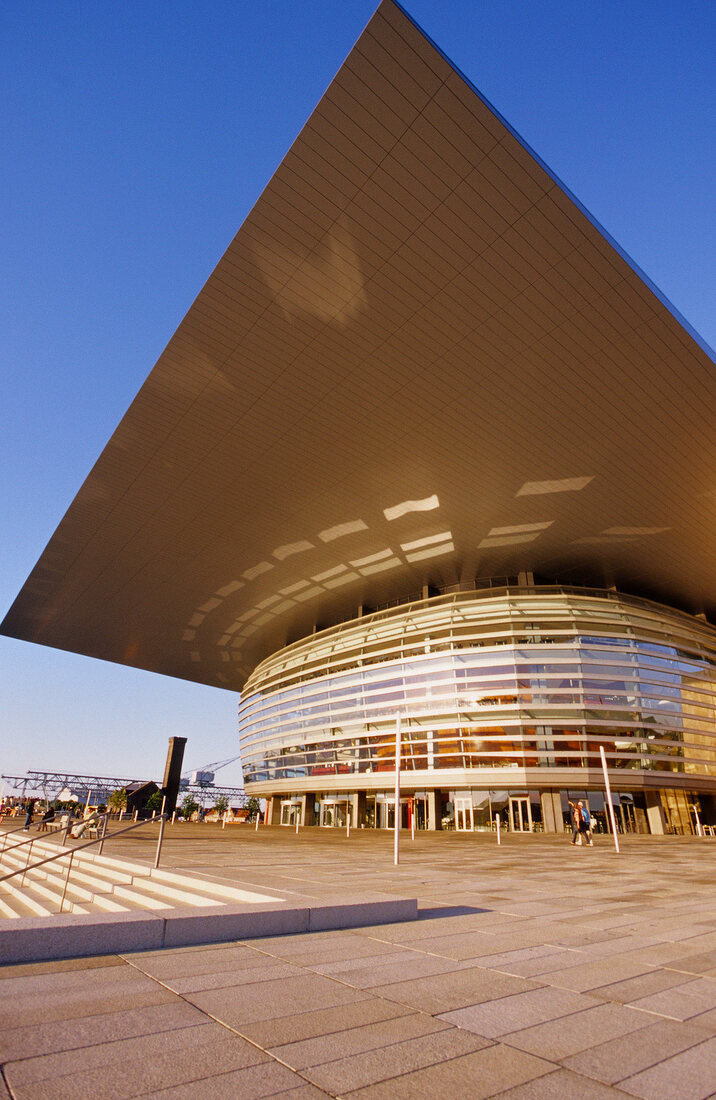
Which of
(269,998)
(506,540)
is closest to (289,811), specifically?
(506,540)

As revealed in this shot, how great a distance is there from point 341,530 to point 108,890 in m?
26.5

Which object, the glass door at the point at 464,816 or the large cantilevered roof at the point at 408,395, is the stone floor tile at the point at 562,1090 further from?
the glass door at the point at 464,816

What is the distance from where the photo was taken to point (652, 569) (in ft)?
128

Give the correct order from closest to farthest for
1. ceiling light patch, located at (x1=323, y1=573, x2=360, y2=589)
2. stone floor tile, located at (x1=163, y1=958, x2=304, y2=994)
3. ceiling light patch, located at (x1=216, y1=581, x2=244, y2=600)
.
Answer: stone floor tile, located at (x1=163, y1=958, x2=304, y2=994) → ceiling light patch, located at (x1=323, y1=573, x2=360, y2=589) → ceiling light patch, located at (x1=216, y1=581, x2=244, y2=600)

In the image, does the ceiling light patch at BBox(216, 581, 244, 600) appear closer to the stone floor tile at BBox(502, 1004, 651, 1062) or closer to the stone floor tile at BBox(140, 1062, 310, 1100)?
the stone floor tile at BBox(502, 1004, 651, 1062)

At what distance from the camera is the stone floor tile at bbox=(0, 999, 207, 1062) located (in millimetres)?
2803

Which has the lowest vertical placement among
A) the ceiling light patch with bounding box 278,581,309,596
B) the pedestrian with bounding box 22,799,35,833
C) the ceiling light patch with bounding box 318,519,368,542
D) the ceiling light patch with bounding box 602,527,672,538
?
the pedestrian with bounding box 22,799,35,833

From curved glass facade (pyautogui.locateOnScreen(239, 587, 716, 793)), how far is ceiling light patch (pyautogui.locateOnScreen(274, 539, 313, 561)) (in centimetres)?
1003

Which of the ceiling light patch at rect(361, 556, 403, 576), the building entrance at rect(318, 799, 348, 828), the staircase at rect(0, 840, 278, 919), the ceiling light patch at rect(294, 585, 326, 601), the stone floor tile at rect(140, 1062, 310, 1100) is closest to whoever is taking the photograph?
the stone floor tile at rect(140, 1062, 310, 1100)

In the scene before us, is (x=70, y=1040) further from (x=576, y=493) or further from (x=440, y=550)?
(x=440, y=550)

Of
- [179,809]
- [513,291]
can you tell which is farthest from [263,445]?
[179,809]

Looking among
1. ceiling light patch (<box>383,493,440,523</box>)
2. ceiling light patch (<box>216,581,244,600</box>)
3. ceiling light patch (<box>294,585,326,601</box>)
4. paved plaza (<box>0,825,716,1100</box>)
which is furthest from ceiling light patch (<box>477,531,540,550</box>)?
paved plaza (<box>0,825,716,1100</box>)

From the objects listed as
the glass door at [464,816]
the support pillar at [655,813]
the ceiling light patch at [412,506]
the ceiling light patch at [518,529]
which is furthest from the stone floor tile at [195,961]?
the support pillar at [655,813]

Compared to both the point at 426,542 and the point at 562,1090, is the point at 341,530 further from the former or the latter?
the point at 562,1090
